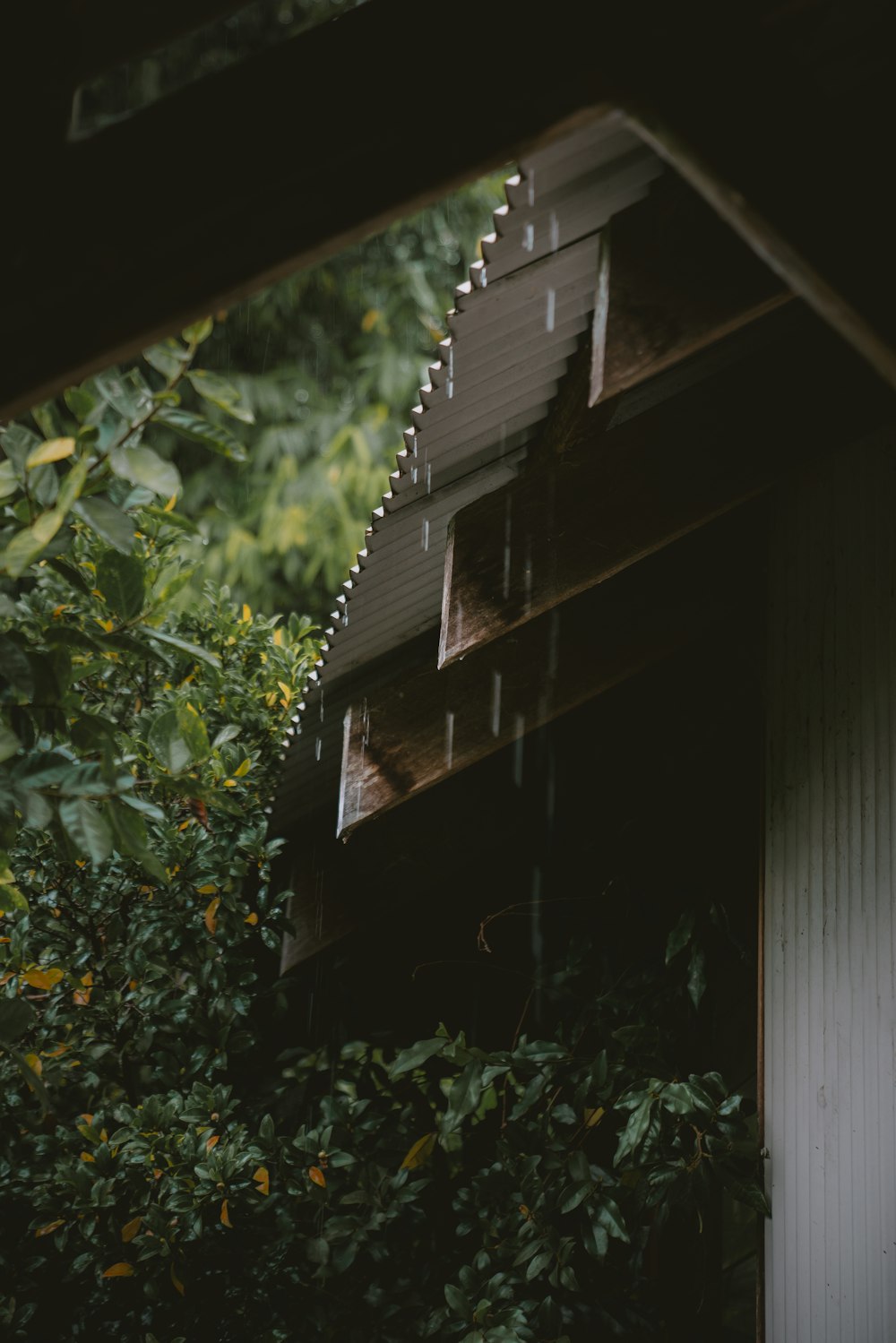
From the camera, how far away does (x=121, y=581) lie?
84.3 inches

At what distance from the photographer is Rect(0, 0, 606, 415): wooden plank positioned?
1283 mm

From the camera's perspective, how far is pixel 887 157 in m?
1.36

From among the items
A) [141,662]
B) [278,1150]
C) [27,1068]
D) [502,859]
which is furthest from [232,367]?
[27,1068]

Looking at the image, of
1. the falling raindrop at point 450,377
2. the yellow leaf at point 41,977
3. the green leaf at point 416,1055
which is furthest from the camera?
the yellow leaf at point 41,977

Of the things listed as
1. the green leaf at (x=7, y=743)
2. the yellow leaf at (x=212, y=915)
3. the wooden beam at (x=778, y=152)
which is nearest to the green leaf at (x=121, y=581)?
the green leaf at (x=7, y=743)

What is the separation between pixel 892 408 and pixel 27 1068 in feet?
7.41

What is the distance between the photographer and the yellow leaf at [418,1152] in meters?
3.35

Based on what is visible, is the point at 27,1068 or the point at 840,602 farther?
the point at 840,602

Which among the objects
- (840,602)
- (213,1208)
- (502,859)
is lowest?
(213,1208)

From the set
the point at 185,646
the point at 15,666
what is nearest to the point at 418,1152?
the point at 185,646

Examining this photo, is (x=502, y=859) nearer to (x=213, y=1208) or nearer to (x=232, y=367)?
(x=213, y=1208)

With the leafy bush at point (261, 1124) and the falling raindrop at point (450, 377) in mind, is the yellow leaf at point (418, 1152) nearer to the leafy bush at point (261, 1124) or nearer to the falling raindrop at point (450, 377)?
the leafy bush at point (261, 1124)

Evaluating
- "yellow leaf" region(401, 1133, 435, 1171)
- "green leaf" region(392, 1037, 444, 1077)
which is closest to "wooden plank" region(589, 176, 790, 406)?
"green leaf" region(392, 1037, 444, 1077)

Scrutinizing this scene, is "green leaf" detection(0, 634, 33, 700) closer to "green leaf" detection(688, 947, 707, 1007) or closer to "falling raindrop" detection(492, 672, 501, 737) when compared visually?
"falling raindrop" detection(492, 672, 501, 737)
